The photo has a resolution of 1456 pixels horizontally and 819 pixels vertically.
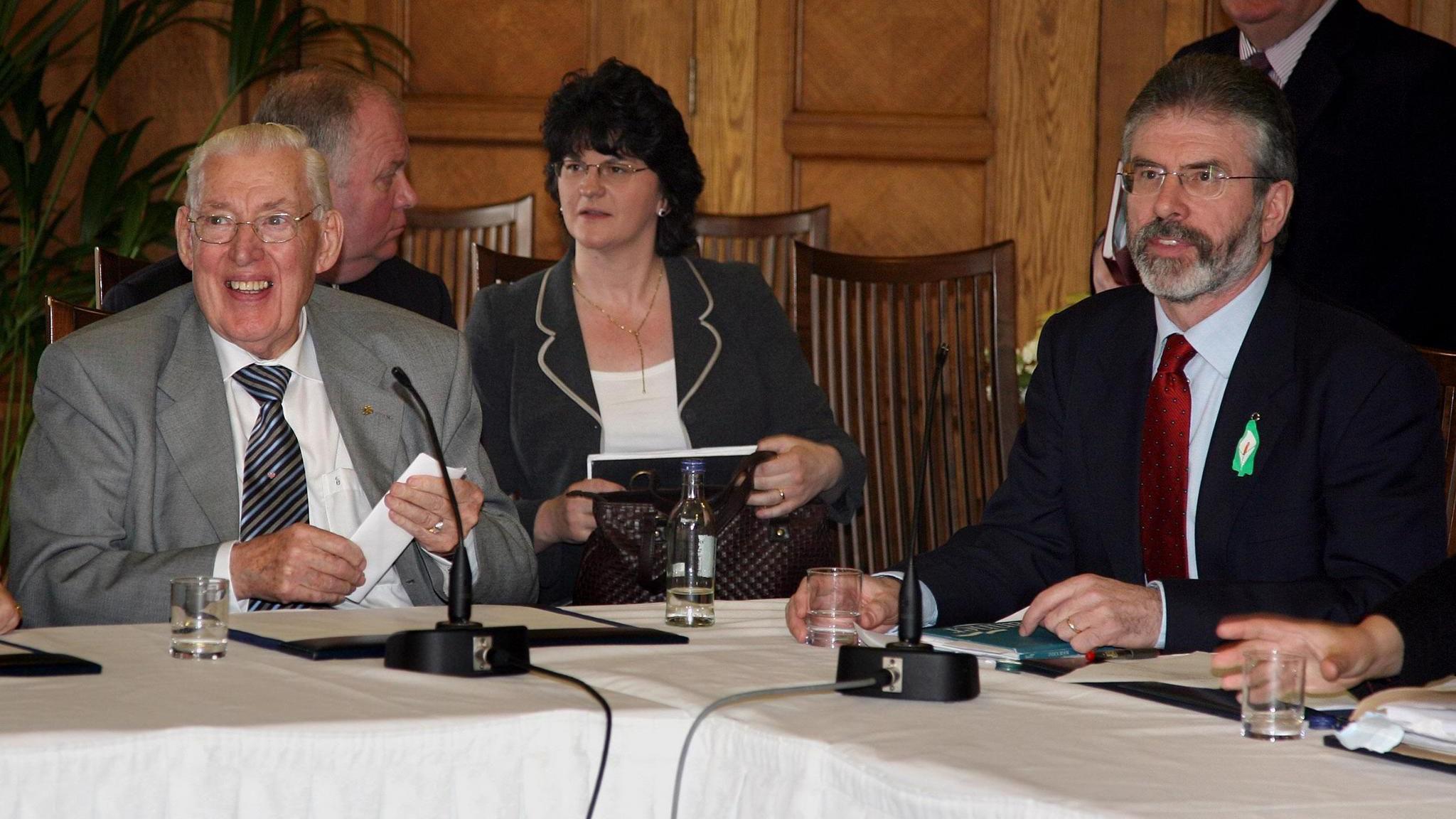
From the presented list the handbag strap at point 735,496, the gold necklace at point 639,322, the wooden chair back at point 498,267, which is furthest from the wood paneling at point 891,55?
the handbag strap at point 735,496

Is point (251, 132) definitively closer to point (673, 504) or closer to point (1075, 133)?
point (673, 504)

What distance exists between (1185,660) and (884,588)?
0.37 m

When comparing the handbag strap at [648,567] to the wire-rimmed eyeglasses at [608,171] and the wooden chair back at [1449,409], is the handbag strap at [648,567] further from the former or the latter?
the wooden chair back at [1449,409]

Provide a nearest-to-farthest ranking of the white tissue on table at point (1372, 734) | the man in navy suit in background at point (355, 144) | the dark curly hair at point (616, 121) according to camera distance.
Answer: the white tissue on table at point (1372, 734) < the man in navy suit in background at point (355, 144) < the dark curly hair at point (616, 121)

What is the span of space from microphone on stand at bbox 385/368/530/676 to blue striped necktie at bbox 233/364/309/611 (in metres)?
0.78

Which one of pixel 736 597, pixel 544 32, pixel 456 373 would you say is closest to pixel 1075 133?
pixel 544 32

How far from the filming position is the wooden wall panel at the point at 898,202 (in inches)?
195

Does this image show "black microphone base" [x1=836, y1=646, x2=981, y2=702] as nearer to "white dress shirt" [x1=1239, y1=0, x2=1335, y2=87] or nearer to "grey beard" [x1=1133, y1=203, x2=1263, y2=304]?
"grey beard" [x1=1133, y1=203, x2=1263, y2=304]

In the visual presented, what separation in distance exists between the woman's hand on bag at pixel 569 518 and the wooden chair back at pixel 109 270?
86cm

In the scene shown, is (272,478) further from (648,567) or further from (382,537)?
(648,567)

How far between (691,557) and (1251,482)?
2.47 feet

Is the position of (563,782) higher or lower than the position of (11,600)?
lower

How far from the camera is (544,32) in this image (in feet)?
16.1

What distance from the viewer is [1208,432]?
86.0 inches
